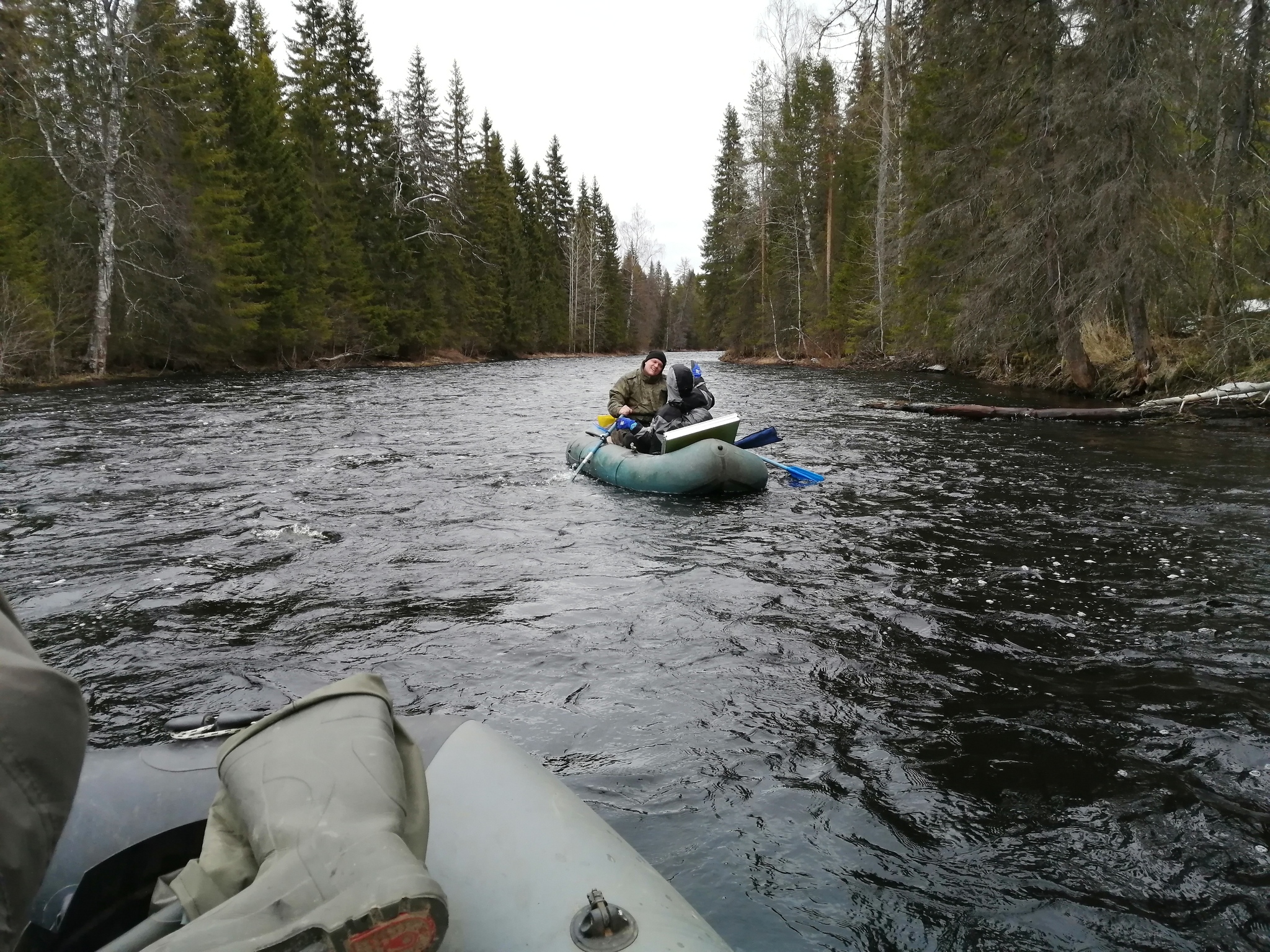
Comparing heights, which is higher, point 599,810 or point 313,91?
point 313,91

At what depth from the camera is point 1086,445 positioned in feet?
29.4

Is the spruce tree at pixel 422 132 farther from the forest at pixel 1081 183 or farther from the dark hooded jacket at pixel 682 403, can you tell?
the dark hooded jacket at pixel 682 403

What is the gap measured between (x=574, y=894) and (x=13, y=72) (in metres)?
22.1

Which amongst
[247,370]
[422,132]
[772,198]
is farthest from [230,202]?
[772,198]

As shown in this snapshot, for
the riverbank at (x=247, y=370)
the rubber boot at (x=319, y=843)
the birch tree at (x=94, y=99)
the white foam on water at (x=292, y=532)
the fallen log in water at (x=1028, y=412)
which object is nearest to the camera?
the rubber boot at (x=319, y=843)

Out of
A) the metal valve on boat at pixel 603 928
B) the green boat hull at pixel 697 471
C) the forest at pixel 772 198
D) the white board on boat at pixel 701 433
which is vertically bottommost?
the metal valve on boat at pixel 603 928

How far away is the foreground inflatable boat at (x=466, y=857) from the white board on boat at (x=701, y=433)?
5709 millimetres

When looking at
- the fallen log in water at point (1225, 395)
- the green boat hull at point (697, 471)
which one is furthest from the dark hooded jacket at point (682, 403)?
the fallen log in water at point (1225, 395)

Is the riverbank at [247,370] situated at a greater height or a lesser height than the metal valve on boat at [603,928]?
greater

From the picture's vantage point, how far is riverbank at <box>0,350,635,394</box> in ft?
51.9

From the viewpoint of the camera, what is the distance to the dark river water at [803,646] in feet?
7.58

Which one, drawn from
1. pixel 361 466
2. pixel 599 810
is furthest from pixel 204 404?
pixel 599 810

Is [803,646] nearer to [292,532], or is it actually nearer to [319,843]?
[319,843]

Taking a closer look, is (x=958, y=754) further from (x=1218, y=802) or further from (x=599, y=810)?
(x=599, y=810)
